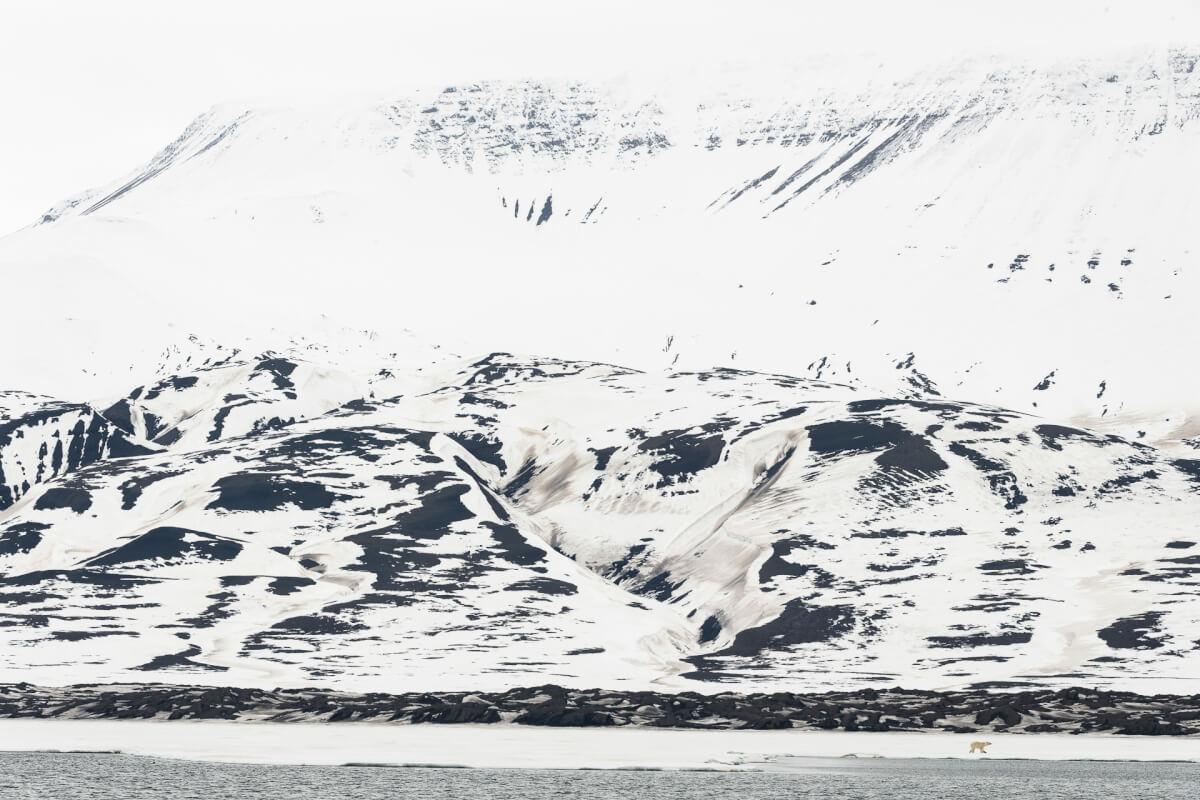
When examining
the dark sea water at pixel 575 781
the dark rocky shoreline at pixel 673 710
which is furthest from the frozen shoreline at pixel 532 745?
the dark sea water at pixel 575 781

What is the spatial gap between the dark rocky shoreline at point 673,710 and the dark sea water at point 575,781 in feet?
110

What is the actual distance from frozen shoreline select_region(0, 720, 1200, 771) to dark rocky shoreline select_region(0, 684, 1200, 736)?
4274 millimetres

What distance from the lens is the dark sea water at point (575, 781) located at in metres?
108

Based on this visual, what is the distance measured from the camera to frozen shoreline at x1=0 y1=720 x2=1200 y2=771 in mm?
133250

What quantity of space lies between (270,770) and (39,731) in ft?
161

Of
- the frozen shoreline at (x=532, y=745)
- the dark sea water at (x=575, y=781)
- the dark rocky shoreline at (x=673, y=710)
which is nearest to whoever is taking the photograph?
the dark sea water at (x=575, y=781)

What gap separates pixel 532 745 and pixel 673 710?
1271 inches

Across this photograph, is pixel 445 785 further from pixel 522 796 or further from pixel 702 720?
pixel 702 720

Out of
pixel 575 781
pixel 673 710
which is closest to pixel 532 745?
pixel 575 781

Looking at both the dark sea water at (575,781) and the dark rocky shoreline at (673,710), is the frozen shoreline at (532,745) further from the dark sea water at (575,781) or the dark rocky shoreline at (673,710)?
the dark sea water at (575,781)

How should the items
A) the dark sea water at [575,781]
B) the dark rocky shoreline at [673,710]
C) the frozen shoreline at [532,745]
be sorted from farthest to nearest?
the dark rocky shoreline at [673,710] → the frozen shoreline at [532,745] → the dark sea water at [575,781]

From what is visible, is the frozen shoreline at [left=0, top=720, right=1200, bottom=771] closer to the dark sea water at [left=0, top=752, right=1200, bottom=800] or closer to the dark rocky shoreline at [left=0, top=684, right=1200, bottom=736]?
the dark rocky shoreline at [left=0, top=684, right=1200, bottom=736]

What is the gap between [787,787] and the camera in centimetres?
11419

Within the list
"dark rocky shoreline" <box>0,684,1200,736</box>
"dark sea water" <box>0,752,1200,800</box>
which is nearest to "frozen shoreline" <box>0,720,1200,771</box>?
"dark rocky shoreline" <box>0,684,1200,736</box>
